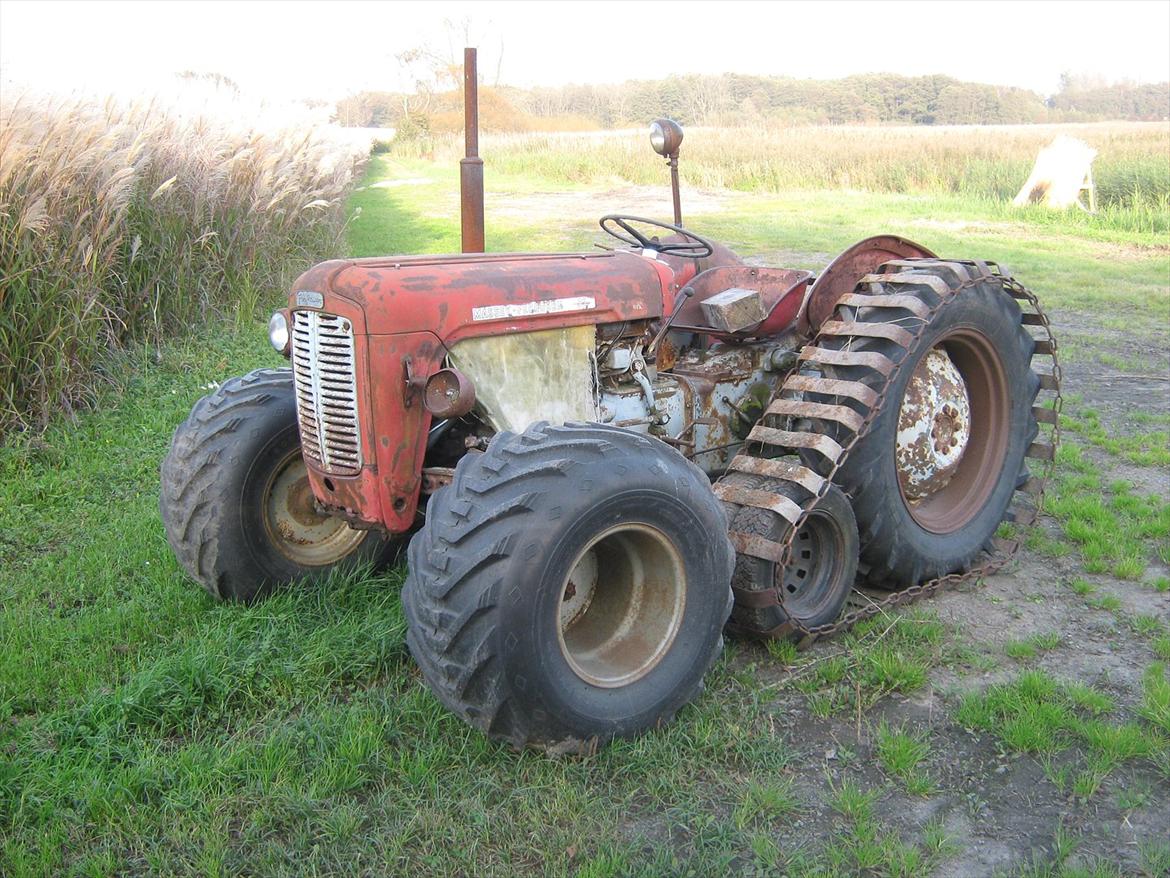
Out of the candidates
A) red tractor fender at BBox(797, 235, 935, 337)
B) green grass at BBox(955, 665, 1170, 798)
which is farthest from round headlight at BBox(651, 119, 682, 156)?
green grass at BBox(955, 665, 1170, 798)

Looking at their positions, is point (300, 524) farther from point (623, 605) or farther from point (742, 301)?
point (742, 301)

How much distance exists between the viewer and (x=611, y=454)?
10.2ft

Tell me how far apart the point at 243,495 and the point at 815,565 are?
7.25ft

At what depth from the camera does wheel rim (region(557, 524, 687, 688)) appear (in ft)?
10.6

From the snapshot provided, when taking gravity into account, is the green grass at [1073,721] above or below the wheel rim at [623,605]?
below

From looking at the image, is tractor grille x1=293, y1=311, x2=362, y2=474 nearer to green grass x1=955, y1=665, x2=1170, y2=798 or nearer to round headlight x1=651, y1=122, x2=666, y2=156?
round headlight x1=651, y1=122, x2=666, y2=156

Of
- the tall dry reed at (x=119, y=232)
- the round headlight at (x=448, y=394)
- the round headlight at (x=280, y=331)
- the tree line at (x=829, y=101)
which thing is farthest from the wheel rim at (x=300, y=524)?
A: the tree line at (x=829, y=101)

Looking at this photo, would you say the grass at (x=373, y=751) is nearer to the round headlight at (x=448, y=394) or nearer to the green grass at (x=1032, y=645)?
the green grass at (x=1032, y=645)

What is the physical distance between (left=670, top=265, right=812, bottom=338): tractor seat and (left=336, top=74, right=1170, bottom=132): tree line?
1579 inches

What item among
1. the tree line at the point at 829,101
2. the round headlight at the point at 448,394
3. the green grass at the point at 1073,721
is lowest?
the green grass at the point at 1073,721

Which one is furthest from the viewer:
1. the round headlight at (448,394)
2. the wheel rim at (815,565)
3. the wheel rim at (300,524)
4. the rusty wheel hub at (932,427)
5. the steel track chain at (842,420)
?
the rusty wheel hub at (932,427)

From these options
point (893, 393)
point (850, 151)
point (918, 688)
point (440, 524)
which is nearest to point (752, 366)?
point (893, 393)

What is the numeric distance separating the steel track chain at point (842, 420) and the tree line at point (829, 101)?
4030cm

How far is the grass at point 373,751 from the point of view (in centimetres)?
276
